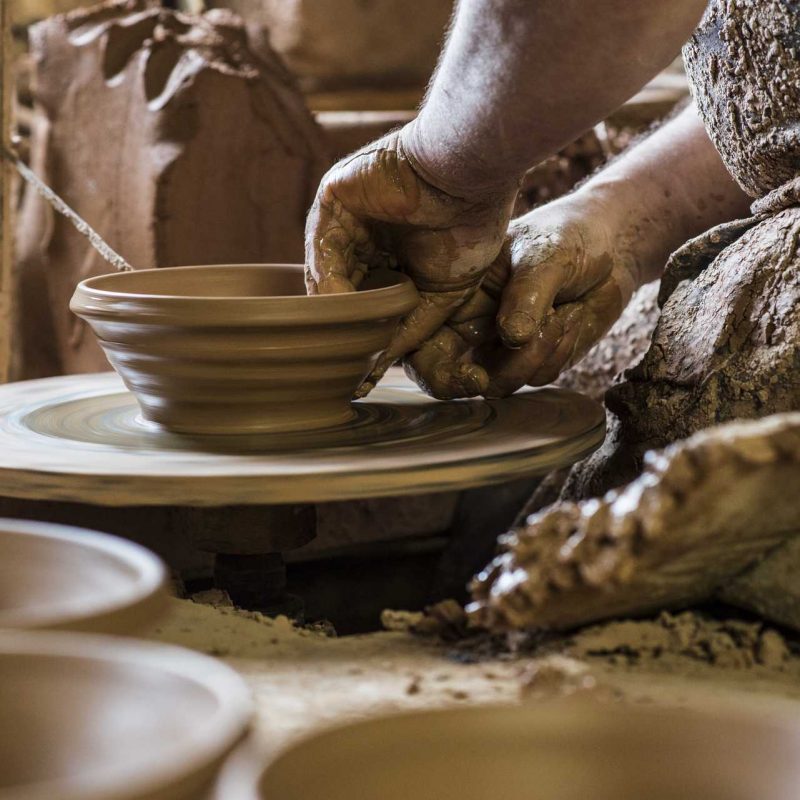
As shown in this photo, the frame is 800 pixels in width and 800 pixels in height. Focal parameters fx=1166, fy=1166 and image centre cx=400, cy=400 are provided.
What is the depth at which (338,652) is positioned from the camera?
4.04 feet

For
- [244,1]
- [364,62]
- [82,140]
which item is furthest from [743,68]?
[244,1]

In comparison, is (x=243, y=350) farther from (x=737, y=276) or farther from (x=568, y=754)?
(x=568, y=754)

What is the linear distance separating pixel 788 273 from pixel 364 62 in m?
3.07

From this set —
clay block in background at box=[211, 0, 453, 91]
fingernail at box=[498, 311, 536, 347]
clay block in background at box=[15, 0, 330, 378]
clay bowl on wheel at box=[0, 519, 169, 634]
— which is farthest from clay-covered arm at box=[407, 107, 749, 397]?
clay block in background at box=[211, 0, 453, 91]

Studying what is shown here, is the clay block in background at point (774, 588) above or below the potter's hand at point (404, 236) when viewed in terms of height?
below

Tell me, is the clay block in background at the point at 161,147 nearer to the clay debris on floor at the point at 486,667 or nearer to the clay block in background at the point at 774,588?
the clay debris on floor at the point at 486,667

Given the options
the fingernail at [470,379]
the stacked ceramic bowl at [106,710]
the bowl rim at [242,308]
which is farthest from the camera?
the fingernail at [470,379]

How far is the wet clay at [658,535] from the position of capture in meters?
0.95

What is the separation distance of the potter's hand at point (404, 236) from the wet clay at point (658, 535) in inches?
29.3

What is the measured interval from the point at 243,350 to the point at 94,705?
91cm

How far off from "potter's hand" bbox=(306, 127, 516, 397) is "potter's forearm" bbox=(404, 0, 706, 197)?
101mm

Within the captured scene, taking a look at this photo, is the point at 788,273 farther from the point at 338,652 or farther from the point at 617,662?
the point at 338,652

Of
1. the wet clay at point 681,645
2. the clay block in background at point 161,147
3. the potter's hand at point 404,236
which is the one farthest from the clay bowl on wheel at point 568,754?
the clay block in background at point 161,147

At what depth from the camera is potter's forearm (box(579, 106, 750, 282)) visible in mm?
2117
